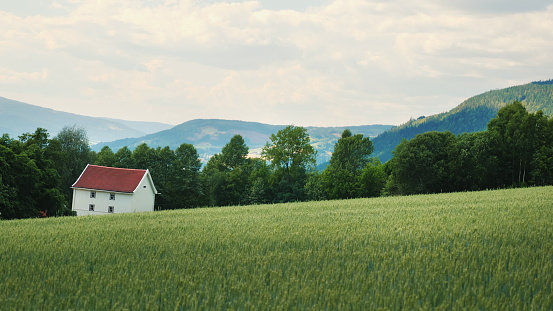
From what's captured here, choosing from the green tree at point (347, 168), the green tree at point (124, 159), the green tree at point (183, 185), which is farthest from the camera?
the green tree at point (124, 159)

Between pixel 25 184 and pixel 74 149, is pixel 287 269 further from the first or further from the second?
pixel 74 149

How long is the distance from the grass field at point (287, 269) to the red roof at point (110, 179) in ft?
159

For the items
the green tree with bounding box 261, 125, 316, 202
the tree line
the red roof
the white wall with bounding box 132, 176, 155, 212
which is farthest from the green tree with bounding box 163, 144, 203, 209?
the green tree with bounding box 261, 125, 316, 202

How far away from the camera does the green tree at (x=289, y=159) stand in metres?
77.3

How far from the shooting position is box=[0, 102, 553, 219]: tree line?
71.9 m

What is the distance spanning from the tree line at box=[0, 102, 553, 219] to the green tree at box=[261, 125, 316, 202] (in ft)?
0.51

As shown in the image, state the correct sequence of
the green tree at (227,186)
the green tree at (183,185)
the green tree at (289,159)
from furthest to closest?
the green tree at (227,186) < the green tree at (183,185) < the green tree at (289,159)

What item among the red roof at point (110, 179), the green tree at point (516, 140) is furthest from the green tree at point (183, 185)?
the green tree at point (516, 140)

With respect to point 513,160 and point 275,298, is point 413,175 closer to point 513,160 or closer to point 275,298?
point 513,160

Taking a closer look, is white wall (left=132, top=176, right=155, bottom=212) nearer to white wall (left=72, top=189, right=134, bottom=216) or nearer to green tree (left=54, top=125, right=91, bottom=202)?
white wall (left=72, top=189, right=134, bottom=216)

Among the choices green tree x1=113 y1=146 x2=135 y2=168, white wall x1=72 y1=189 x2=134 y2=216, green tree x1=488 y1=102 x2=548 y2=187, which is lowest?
white wall x1=72 y1=189 x2=134 y2=216

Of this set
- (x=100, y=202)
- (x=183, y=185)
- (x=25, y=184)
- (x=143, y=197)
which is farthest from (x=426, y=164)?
(x=25, y=184)

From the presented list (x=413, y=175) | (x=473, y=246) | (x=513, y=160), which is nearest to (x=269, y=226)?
(x=473, y=246)

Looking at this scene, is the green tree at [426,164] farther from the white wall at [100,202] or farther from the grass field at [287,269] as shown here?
the grass field at [287,269]
